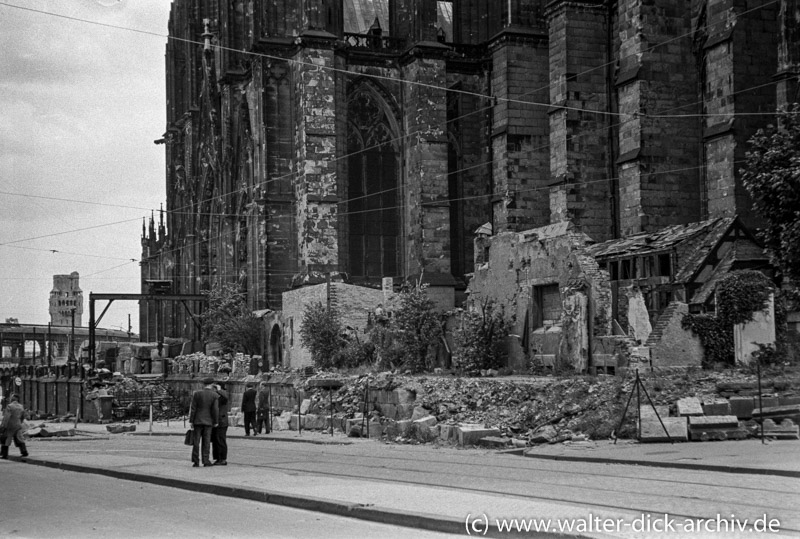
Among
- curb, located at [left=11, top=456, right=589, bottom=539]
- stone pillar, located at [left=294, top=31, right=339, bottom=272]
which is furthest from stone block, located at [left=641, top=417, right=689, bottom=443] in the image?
stone pillar, located at [left=294, top=31, right=339, bottom=272]

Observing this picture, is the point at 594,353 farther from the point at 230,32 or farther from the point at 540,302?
the point at 230,32

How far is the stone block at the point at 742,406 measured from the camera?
16.2m

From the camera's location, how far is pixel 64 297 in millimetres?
155125

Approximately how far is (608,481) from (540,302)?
13.1 meters

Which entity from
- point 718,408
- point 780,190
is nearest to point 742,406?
point 718,408

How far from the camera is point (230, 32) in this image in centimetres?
4969

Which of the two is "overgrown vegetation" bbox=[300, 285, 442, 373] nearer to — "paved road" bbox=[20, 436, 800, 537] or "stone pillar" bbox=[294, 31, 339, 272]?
"stone pillar" bbox=[294, 31, 339, 272]

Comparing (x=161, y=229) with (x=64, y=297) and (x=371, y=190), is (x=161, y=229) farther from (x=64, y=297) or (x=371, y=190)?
(x=64, y=297)

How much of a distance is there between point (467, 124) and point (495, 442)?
28.7 meters

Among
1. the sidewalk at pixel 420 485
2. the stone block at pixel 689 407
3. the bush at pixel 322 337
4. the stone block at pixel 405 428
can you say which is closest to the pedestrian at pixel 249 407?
the sidewalk at pixel 420 485

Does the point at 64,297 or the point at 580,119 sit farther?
the point at 64,297

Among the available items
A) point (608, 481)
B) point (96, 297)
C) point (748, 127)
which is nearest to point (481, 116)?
point (748, 127)

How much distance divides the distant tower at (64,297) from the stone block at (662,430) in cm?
14278

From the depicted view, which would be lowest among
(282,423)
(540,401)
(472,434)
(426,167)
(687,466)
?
(282,423)
